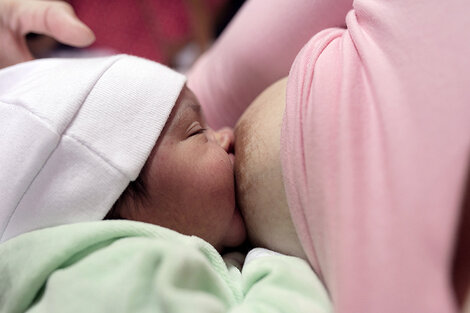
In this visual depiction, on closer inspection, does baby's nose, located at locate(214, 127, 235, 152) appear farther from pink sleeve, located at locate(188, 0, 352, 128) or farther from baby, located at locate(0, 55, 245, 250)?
pink sleeve, located at locate(188, 0, 352, 128)

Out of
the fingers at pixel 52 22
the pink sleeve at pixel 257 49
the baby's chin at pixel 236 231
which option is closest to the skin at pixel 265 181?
the baby's chin at pixel 236 231

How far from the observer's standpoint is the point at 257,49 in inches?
35.2

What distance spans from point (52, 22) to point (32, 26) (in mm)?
78

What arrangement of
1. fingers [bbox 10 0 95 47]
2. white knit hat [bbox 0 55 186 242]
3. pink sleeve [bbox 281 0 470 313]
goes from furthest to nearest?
fingers [bbox 10 0 95 47], white knit hat [bbox 0 55 186 242], pink sleeve [bbox 281 0 470 313]

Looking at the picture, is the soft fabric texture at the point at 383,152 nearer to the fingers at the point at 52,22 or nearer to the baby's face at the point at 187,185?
the baby's face at the point at 187,185

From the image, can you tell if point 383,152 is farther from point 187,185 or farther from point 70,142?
point 70,142

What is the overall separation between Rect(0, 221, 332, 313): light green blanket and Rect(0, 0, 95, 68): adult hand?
1.44 feet

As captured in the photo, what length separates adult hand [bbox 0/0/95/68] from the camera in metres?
0.88

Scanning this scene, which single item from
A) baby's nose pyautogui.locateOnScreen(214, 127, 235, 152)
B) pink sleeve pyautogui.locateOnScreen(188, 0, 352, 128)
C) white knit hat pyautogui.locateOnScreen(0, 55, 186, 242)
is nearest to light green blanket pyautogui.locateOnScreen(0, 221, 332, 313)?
white knit hat pyautogui.locateOnScreen(0, 55, 186, 242)

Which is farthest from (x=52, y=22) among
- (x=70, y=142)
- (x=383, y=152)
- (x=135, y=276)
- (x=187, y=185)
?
(x=383, y=152)

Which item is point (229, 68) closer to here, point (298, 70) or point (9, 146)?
point (298, 70)

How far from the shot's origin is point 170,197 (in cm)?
69

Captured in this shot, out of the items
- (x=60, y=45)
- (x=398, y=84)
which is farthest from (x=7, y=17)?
(x=398, y=84)

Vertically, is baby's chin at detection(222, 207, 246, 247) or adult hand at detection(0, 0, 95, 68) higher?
adult hand at detection(0, 0, 95, 68)
